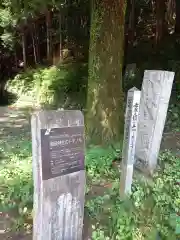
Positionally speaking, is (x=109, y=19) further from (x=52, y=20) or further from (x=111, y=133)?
(x=52, y=20)

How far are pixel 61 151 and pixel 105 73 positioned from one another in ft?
8.76

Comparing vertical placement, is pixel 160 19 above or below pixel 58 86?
above

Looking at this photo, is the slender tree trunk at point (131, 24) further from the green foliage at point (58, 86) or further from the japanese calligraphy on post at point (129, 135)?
the japanese calligraphy on post at point (129, 135)

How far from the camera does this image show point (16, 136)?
7195 mm

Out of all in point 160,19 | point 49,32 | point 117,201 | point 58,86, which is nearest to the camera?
point 117,201

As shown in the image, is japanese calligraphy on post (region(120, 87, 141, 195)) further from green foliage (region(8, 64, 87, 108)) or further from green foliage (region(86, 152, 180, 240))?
green foliage (region(8, 64, 87, 108))

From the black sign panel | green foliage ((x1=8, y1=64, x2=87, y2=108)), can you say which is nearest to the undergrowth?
the black sign panel

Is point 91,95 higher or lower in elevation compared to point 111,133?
higher

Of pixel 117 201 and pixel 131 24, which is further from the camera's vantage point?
pixel 131 24

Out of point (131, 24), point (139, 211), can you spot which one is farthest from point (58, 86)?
point (139, 211)

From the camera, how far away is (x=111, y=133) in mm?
5188

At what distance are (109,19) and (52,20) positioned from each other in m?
11.8

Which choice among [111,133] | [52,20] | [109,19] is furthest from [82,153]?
[52,20]

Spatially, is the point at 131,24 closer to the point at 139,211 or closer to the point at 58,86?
the point at 58,86
